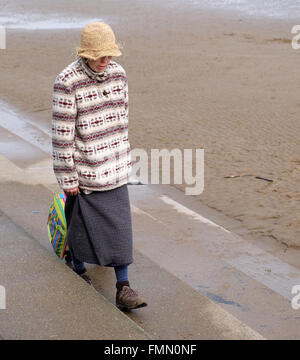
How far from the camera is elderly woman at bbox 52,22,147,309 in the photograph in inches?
175

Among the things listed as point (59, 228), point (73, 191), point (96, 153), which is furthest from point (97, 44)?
point (59, 228)

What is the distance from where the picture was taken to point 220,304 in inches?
198

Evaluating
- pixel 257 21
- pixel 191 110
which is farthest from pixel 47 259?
pixel 257 21

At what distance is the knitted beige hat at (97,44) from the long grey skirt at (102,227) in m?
0.82

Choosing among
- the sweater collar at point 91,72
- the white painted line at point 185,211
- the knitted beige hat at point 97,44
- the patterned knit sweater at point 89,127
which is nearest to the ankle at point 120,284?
the patterned knit sweater at point 89,127

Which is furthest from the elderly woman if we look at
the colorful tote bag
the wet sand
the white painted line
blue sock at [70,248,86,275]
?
the wet sand

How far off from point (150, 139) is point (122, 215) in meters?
4.56

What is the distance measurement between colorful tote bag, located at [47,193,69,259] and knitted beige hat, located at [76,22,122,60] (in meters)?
1.13

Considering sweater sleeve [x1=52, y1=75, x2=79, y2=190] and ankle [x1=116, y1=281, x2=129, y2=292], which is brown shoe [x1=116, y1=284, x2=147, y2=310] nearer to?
ankle [x1=116, y1=281, x2=129, y2=292]

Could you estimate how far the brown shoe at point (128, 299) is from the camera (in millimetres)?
4691

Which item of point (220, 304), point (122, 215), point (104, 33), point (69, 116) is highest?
point (104, 33)

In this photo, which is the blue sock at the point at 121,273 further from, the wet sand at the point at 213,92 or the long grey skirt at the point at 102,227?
the wet sand at the point at 213,92

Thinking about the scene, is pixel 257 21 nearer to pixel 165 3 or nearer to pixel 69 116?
pixel 165 3

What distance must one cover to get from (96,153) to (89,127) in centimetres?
16
